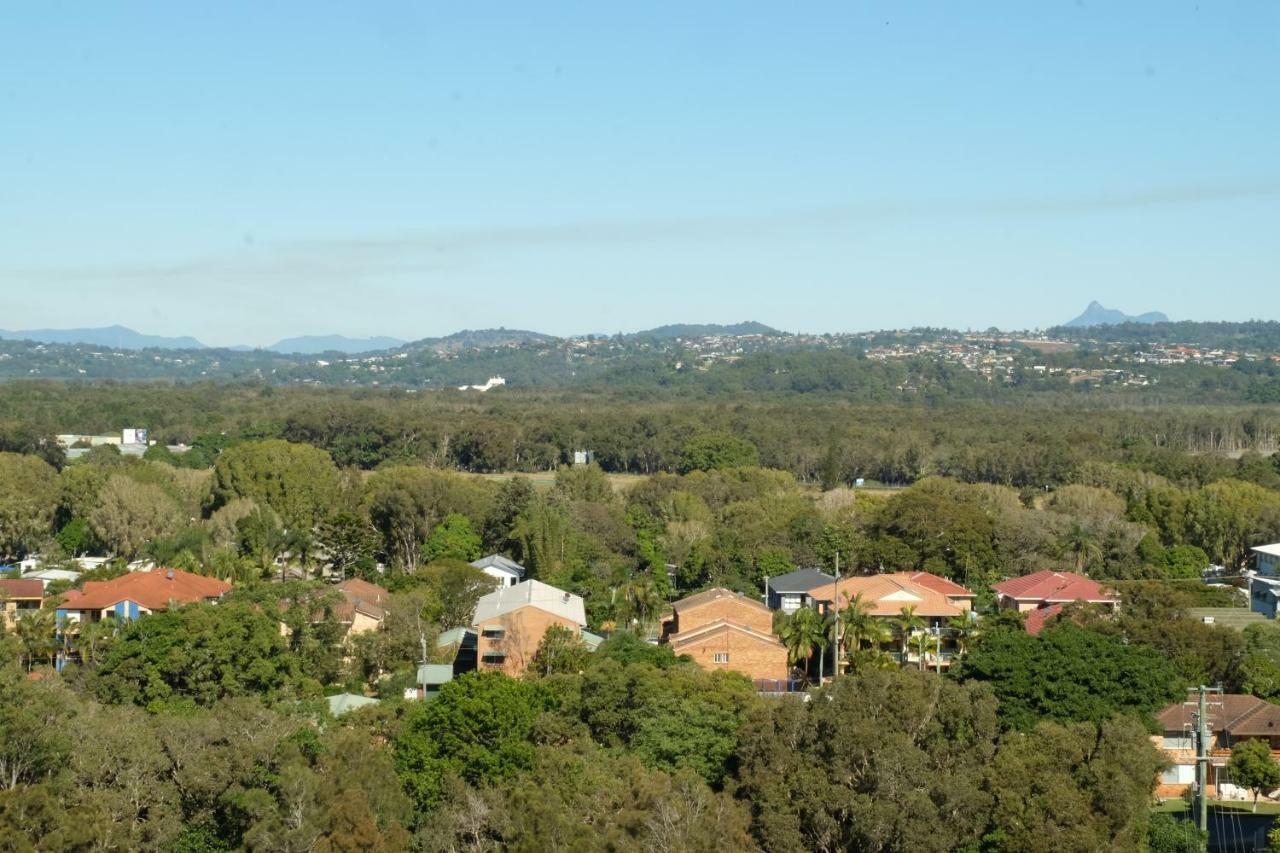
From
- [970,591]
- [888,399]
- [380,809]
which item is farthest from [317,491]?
[888,399]

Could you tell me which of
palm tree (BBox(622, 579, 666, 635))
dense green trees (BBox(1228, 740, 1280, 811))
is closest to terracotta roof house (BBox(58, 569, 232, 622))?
palm tree (BBox(622, 579, 666, 635))

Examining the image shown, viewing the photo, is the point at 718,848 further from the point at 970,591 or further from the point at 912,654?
the point at 970,591

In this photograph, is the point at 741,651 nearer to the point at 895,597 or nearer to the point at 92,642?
the point at 895,597

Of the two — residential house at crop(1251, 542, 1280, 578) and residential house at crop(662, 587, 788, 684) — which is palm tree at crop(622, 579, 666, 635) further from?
residential house at crop(1251, 542, 1280, 578)

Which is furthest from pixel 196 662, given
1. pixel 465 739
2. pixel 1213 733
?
pixel 1213 733

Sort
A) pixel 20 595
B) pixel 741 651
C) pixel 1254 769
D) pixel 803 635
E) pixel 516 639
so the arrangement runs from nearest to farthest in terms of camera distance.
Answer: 1. pixel 1254 769
2. pixel 803 635
3. pixel 516 639
4. pixel 741 651
5. pixel 20 595
